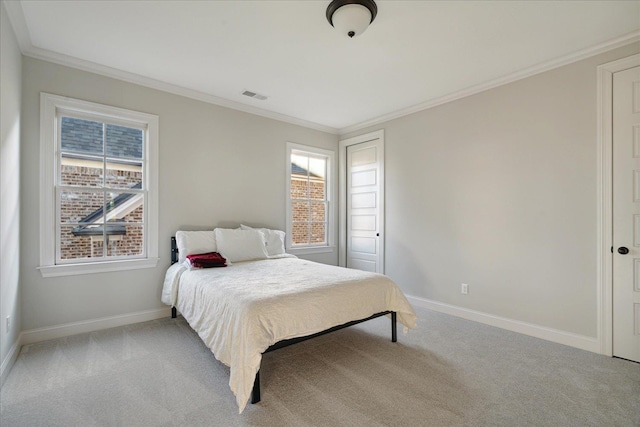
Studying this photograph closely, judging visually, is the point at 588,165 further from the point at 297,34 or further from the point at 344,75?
the point at 297,34

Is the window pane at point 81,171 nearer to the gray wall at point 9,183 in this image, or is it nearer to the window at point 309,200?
the gray wall at point 9,183

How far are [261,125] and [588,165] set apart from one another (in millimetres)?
3773

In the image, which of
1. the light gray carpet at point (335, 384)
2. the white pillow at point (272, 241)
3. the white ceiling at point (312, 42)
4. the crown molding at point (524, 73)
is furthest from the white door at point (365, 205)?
the light gray carpet at point (335, 384)

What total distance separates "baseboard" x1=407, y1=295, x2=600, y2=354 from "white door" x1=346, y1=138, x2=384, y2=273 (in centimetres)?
100

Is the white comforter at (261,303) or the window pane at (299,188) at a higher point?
the window pane at (299,188)

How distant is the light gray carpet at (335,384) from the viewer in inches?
70.9

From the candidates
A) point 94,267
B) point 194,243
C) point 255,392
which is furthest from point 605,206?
point 94,267

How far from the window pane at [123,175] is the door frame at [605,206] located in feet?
15.2

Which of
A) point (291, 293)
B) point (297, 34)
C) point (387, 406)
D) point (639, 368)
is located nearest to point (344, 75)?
point (297, 34)

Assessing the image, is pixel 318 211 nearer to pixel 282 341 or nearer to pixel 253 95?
pixel 253 95

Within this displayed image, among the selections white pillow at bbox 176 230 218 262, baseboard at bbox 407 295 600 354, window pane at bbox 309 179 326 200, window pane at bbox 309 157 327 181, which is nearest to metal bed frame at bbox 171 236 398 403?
white pillow at bbox 176 230 218 262

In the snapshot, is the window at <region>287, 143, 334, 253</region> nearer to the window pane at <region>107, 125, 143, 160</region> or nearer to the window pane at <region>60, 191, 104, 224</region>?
the window pane at <region>107, 125, 143, 160</region>

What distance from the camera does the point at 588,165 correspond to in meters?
2.77

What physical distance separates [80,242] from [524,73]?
490 cm
